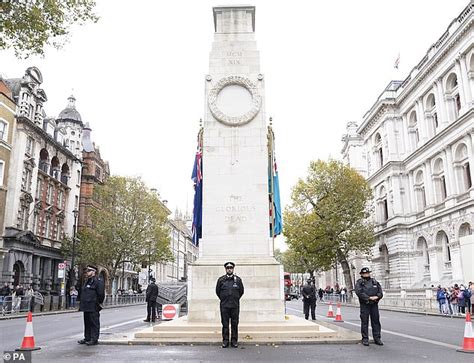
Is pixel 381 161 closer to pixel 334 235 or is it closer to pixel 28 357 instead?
pixel 334 235

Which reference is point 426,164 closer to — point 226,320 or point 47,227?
point 47,227

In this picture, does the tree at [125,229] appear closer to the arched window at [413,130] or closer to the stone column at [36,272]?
the stone column at [36,272]

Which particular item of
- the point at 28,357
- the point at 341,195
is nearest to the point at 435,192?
the point at 341,195

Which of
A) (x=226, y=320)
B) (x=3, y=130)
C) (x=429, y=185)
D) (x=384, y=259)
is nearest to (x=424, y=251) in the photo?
(x=429, y=185)

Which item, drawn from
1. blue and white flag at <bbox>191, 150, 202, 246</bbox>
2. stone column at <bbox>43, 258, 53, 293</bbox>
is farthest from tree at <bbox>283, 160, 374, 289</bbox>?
blue and white flag at <bbox>191, 150, 202, 246</bbox>

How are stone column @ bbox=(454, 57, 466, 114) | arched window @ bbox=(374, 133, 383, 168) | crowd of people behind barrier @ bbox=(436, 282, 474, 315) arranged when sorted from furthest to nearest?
arched window @ bbox=(374, 133, 383, 168) → stone column @ bbox=(454, 57, 466, 114) → crowd of people behind barrier @ bbox=(436, 282, 474, 315)

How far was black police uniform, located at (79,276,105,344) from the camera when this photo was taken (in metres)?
10.9

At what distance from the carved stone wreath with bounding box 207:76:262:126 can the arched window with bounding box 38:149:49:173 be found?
1445 inches

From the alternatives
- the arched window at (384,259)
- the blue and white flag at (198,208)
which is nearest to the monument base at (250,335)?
the blue and white flag at (198,208)

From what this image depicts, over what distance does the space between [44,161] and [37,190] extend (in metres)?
3.52

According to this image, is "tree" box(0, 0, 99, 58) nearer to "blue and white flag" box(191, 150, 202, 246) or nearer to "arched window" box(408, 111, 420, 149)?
"blue and white flag" box(191, 150, 202, 246)

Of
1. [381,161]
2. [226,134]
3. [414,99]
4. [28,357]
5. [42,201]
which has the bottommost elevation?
[28,357]

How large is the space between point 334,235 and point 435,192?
1070 centimetres

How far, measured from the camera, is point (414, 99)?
50688 mm
